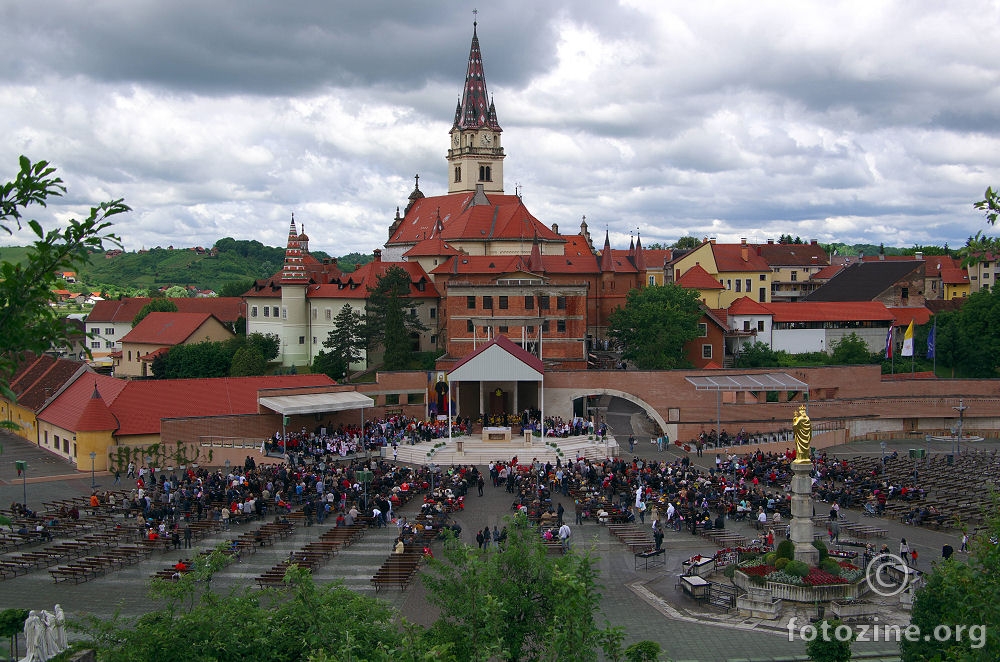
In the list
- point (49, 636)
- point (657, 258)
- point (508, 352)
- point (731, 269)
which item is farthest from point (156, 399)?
point (657, 258)

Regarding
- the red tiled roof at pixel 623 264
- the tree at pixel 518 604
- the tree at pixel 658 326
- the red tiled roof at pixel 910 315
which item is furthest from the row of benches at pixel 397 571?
the red tiled roof at pixel 910 315

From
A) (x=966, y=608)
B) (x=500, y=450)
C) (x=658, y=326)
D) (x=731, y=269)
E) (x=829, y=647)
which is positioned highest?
(x=731, y=269)

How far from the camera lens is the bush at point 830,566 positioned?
2277cm

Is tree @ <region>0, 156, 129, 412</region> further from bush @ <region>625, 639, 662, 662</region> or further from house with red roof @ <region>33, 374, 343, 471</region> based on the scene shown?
house with red roof @ <region>33, 374, 343, 471</region>

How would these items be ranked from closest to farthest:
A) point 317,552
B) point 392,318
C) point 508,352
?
point 317,552 < point 508,352 < point 392,318

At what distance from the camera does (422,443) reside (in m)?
41.9

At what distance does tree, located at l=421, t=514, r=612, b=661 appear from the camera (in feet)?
44.0

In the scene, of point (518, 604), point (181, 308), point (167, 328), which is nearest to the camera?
point (518, 604)

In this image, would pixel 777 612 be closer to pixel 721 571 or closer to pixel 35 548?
pixel 721 571

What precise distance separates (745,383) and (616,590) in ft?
89.0

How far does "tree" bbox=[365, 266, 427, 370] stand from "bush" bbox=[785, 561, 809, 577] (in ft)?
114

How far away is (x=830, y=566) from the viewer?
22859 millimetres

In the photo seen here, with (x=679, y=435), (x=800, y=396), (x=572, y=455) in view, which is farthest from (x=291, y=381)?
(x=800, y=396)

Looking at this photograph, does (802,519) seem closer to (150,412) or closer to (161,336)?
(150,412)
